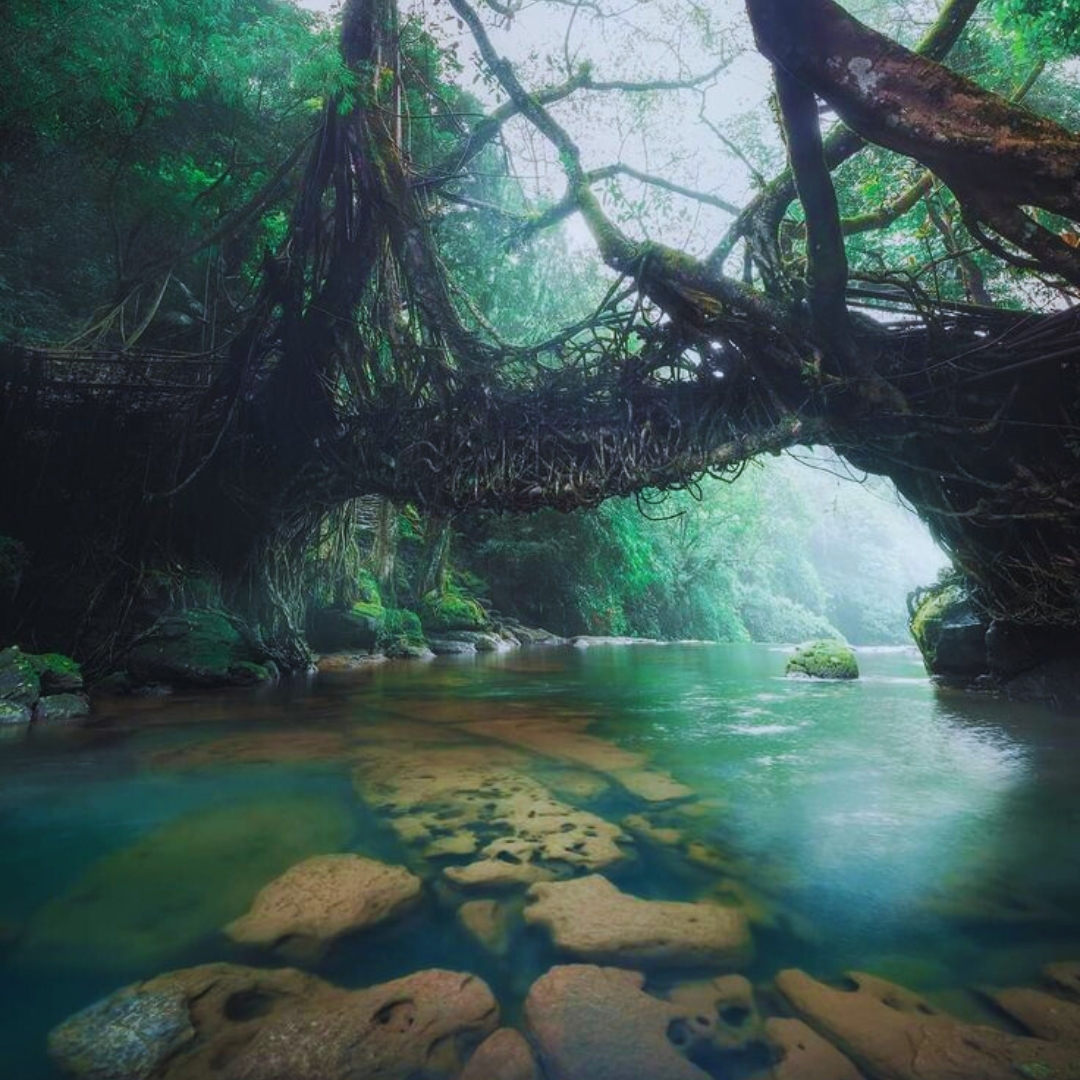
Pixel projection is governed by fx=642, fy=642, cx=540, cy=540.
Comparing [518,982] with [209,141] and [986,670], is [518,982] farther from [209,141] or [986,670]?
[209,141]

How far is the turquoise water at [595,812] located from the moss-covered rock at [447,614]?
897 centimetres

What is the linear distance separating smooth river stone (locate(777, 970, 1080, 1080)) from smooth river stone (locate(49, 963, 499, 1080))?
0.80 m

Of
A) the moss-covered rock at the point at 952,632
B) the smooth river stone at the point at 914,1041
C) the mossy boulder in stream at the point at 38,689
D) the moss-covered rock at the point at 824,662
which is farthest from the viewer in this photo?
the moss-covered rock at the point at 824,662

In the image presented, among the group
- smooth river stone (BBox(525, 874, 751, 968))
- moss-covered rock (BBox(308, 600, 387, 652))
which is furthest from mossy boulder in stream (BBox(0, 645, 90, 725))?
moss-covered rock (BBox(308, 600, 387, 652))

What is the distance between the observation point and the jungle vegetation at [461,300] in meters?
4.06

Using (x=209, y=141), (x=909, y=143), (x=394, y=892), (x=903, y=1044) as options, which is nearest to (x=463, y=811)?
(x=394, y=892)

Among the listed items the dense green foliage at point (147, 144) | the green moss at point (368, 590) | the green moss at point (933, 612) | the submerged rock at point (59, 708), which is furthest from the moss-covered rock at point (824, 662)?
the dense green foliage at point (147, 144)

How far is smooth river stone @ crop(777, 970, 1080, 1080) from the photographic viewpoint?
134 cm

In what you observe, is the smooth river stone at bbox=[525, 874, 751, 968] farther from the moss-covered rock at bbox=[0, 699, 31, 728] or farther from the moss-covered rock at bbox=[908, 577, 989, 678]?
the moss-covered rock at bbox=[908, 577, 989, 678]

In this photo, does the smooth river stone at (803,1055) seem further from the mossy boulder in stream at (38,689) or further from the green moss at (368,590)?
the green moss at (368,590)

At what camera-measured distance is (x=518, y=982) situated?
5.58 feet

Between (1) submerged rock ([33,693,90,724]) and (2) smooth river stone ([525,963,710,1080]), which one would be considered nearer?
(2) smooth river stone ([525,963,710,1080])

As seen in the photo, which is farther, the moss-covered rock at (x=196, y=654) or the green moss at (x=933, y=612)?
the green moss at (x=933, y=612)

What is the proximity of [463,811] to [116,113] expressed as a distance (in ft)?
24.9
